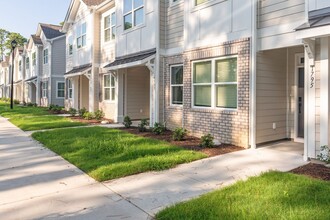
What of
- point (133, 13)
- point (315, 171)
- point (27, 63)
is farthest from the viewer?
point (27, 63)

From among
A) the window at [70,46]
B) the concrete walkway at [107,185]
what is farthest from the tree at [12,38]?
the concrete walkway at [107,185]

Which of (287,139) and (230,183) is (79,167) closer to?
(230,183)

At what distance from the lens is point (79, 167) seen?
21.9 feet

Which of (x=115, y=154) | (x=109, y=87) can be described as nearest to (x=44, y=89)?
(x=109, y=87)

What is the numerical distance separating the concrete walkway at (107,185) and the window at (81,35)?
1348 centimetres

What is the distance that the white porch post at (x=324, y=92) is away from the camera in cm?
645

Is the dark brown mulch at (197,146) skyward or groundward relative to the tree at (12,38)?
groundward

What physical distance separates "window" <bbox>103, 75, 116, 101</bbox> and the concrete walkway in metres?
8.97

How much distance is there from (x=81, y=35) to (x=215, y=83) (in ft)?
45.3

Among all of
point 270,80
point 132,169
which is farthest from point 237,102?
point 132,169

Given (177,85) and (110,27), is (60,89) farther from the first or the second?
Answer: (177,85)

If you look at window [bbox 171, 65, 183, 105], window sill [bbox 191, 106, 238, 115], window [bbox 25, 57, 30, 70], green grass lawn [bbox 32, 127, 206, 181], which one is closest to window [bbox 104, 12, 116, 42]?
window [bbox 171, 65, 183, 105]

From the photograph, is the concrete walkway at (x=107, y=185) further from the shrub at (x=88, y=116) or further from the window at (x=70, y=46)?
the window at (x=70, y=46)

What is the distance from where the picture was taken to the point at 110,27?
56.0 feet
